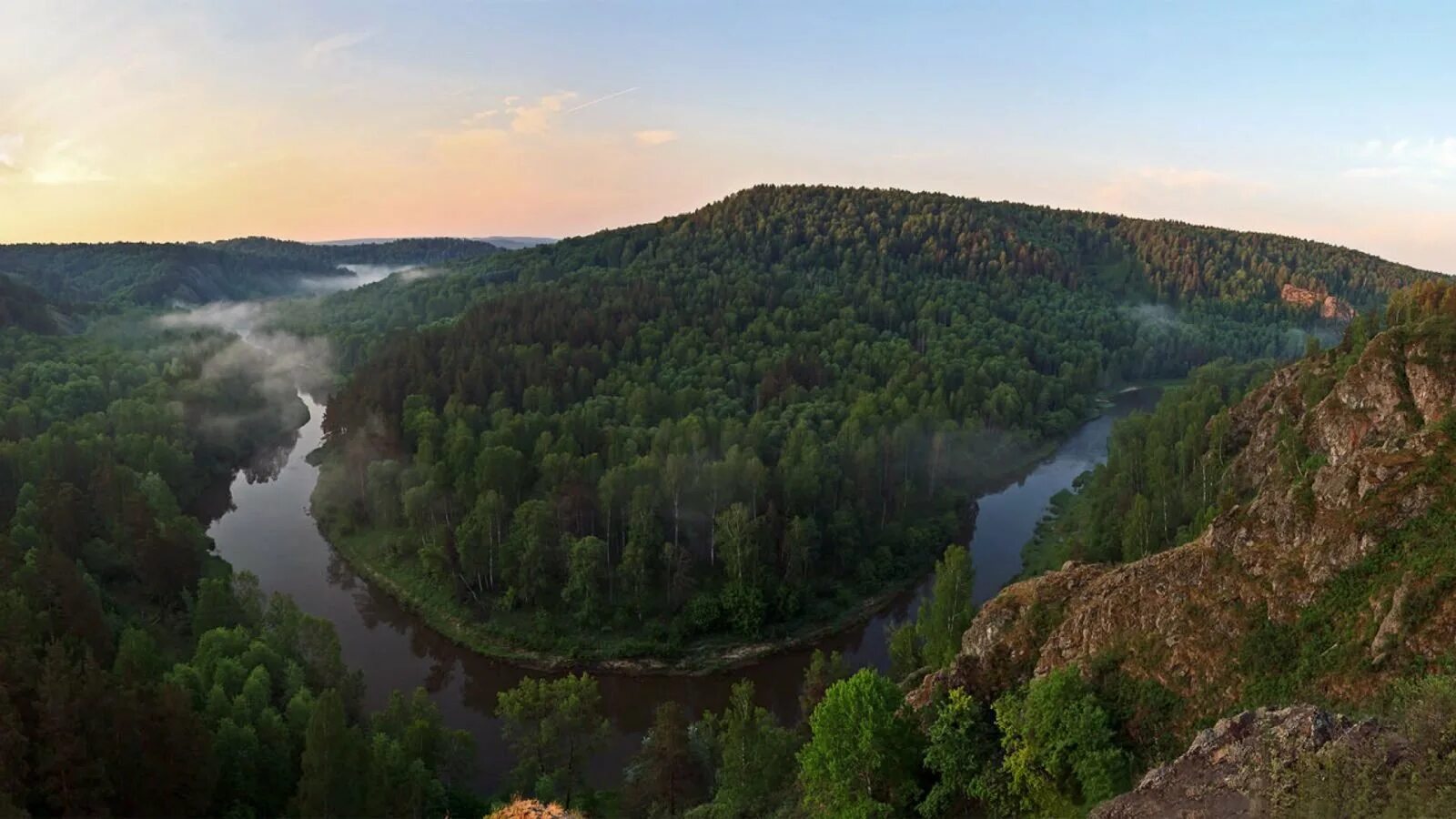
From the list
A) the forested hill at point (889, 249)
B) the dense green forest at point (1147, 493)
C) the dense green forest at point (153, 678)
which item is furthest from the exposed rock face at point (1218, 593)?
the forested hill at point (889, 249)

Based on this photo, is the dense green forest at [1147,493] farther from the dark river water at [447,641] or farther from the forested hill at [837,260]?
the forested hill at [837,260]

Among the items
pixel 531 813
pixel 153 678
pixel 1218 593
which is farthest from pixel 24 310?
pixel 1218 593

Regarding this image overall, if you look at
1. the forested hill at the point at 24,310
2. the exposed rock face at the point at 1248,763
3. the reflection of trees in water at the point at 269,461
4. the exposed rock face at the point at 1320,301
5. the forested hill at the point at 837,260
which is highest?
the forested hill at the point at 837,260

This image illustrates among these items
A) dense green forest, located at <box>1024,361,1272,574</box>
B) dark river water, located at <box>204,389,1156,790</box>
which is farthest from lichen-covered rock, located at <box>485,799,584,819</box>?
dense green forest, located at <box>1024,361,1272,574</box>

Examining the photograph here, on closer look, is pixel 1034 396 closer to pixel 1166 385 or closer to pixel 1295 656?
pixel 1166 385

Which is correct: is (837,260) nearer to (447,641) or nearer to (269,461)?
(269,461)
